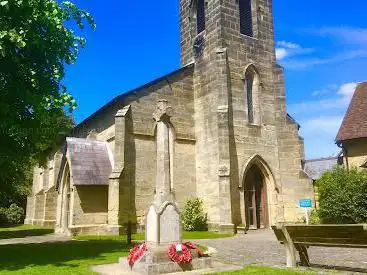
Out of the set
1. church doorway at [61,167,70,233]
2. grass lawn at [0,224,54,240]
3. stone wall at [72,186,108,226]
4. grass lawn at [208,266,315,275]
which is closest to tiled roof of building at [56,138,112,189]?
stone wall at [72,186,108,226]

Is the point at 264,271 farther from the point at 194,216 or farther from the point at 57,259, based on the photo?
the point at 194,216

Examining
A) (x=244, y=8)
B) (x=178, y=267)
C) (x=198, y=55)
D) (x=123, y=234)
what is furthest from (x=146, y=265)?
(x=244, y=8)

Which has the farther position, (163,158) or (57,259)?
(57,259)

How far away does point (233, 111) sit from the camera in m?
22.3

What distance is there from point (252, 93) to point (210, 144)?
475 cm

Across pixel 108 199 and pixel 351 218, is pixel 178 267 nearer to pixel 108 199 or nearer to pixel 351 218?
pixel 108 199

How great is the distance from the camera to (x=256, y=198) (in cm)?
2295

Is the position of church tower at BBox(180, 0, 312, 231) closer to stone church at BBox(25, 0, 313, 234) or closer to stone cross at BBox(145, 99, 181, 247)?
stone church at BBox(25, 0, 313, 234)

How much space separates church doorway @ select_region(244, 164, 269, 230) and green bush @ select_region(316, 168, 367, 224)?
3318mm

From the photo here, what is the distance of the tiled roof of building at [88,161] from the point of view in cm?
2022

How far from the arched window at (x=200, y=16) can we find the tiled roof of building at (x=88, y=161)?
10384 mm

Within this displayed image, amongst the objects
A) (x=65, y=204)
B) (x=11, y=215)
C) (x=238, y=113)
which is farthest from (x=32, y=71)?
(x=11, y=215)

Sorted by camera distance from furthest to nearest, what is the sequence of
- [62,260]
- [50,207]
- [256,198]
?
[50,207] < [256,198] < [62,260]

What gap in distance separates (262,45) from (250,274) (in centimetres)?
1938
